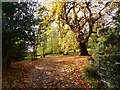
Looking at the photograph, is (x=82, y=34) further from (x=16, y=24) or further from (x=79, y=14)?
(x=16, y=24)

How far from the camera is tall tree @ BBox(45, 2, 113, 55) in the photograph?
5.73 metres

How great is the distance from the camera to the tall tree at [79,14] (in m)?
5.73

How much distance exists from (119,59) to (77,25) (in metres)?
4.66

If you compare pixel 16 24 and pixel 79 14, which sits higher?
pixel 79 14

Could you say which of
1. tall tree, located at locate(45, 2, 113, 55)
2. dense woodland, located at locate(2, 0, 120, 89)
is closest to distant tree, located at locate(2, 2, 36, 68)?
dense woodland, located at locate(2, 0, 120, 89)

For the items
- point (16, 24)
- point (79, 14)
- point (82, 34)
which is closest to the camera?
Result: point (16, 24)

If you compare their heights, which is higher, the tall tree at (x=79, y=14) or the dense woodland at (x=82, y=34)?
the tall tree at (x=79, y=14)

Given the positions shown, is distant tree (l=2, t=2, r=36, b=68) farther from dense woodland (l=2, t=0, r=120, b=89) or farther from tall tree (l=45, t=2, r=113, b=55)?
tall tree (l=45, t=2, r=113, b=55)

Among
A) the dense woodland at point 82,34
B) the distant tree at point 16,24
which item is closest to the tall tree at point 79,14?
the dense woodland at point 82,34

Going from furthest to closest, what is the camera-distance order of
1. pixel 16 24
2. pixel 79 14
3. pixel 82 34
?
pixel 82 34, pixel 79 14, pixel 16 24

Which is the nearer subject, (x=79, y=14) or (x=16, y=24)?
(x=16, y=24)

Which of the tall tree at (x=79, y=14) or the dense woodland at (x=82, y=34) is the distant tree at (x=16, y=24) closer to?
the dense woodland at (x=82, y=34)

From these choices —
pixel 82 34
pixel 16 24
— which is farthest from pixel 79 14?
pixel 16 24

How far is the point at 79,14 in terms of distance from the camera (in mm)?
6855
